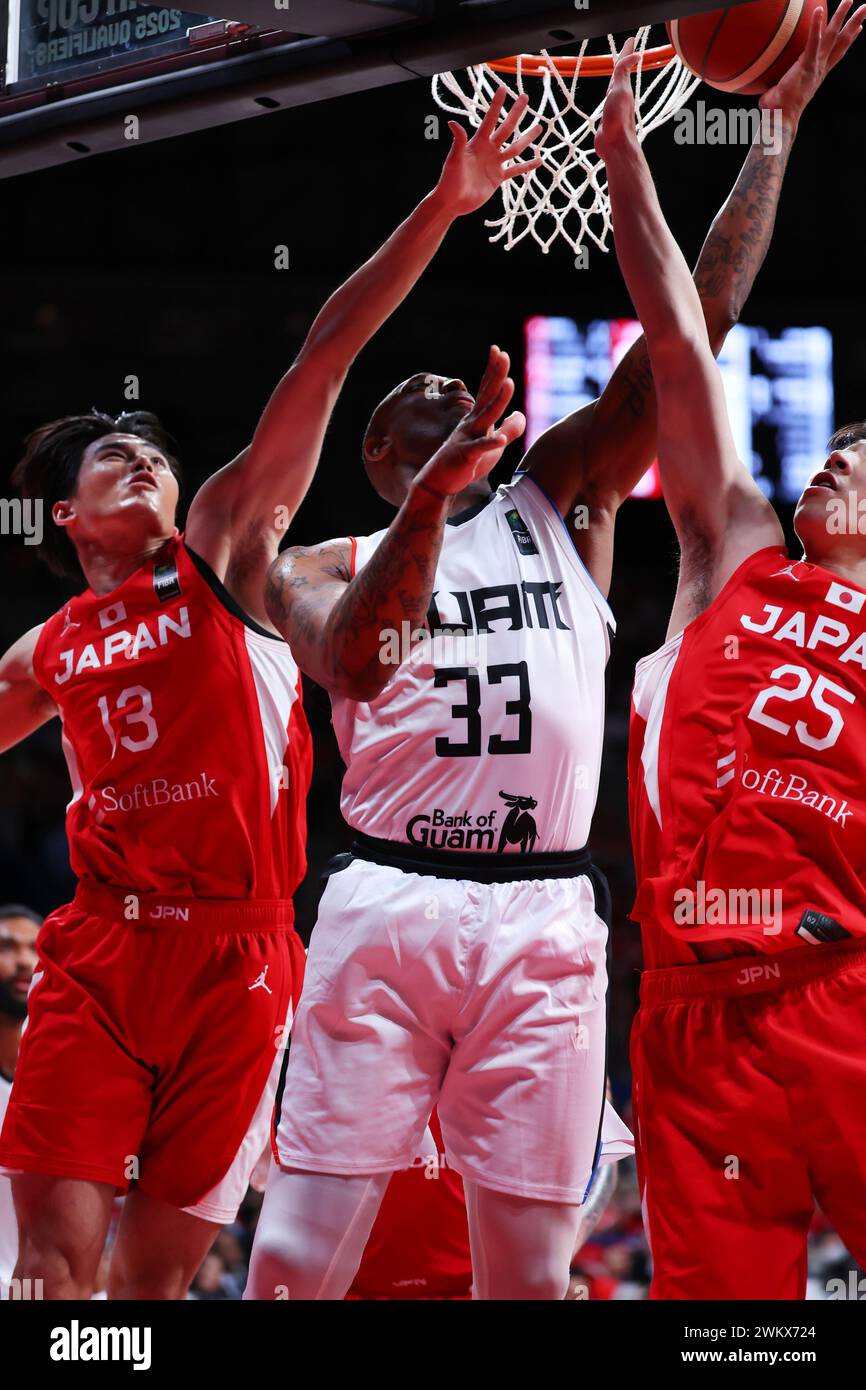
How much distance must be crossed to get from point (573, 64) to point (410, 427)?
4.39 feet

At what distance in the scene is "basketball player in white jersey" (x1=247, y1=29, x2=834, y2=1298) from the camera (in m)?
3.07

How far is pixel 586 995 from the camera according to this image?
3197 mm

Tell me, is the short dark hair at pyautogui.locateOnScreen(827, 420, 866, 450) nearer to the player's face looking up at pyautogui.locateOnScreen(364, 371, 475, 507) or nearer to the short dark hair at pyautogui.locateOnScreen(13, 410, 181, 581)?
the player's face looking up at pyautogui.locateOnScreen(364, 371, 475, 507)

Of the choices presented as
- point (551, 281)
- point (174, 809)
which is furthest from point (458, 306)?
point (174, 809)

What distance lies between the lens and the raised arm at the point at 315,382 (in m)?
3.73

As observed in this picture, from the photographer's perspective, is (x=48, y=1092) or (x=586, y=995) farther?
(x=48, y=1092)

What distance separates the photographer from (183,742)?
381 centimetres

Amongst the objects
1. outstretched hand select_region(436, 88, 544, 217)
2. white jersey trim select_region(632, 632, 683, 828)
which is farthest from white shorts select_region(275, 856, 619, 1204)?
outstretched hand select_region(436, 88, 544, 217)

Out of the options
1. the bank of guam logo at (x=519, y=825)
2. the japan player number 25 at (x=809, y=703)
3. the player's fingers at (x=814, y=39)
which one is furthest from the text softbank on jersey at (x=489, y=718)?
the player's fingers at (x=814, y=39)

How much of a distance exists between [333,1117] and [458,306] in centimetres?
684

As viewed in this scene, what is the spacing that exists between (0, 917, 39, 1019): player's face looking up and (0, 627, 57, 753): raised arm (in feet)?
3.34

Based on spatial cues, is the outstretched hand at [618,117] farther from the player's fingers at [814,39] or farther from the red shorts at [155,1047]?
the red shorts at [155,1047]

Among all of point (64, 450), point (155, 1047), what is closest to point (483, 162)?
point (64, 450)
